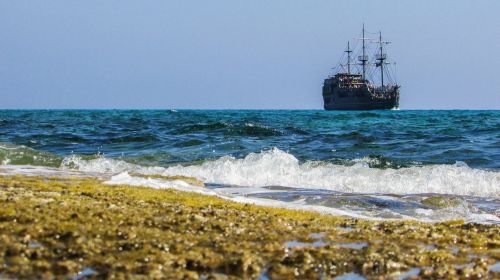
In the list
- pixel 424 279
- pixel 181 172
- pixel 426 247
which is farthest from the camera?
pixel 181 172

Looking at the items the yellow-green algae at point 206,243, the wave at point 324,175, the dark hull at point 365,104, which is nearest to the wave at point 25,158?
the wave at point 324,175

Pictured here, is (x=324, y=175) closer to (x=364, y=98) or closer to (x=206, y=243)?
(x=206, y=243)

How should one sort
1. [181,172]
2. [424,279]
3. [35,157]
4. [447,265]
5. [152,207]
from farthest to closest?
1. [35,157]
2. [181,172]
3. [152,207]
4. [447,265]
5. [424,279]

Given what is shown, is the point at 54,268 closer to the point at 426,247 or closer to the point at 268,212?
the point at 426,247

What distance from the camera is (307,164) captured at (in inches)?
1118

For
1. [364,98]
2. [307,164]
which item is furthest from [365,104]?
[307,164]

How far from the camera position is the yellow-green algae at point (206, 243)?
7.24 meters

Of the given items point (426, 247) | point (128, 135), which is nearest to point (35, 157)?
point (128, 135)

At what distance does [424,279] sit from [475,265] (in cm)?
108

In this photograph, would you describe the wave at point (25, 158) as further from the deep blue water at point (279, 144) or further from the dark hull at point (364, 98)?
the dark hull at point (364, 98)

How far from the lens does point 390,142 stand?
128 ft

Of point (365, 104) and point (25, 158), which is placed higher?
point (365, 104)

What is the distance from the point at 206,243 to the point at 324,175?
56.8 feet

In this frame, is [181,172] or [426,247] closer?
[426,247]
